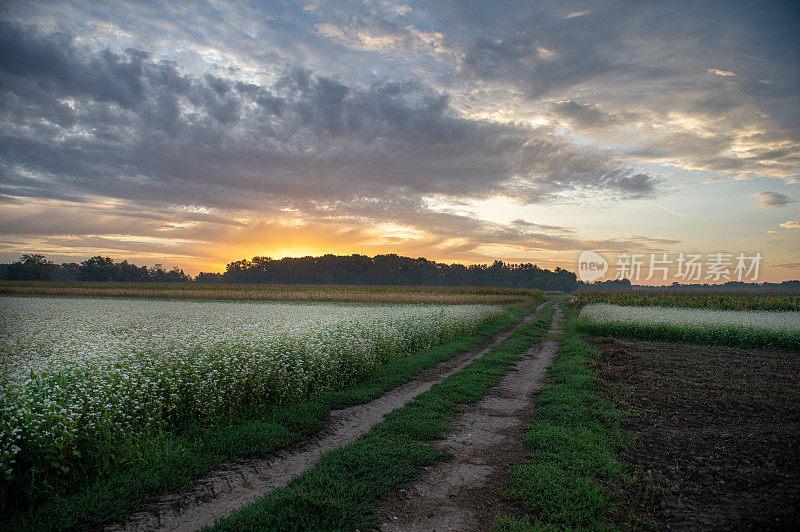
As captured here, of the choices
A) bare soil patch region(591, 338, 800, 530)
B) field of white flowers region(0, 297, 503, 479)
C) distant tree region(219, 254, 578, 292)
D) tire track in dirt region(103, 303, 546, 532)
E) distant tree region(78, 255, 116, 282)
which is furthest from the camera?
distant tree region(219, 254, 578, 292)

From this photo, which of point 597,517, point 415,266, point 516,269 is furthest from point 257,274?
point 597,517

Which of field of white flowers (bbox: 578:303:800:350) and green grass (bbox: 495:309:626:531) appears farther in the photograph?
field of white flowers (bbox: 578:303:800:350)

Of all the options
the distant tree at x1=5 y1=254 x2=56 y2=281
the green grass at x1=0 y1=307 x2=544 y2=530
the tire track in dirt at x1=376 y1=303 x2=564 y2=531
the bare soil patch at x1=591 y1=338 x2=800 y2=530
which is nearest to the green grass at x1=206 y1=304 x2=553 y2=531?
the tire track in dirt at x1=376 y1=303 x2=564 y2=531

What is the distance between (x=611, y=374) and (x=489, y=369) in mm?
3788

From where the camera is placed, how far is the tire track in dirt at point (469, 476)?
4.72m

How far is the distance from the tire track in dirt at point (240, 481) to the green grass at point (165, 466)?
18 centimetres

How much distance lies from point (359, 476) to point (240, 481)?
1736 millimetres

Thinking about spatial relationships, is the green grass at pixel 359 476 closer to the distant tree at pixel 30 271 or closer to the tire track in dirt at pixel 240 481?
the tire track in dirt at pixel 240 481

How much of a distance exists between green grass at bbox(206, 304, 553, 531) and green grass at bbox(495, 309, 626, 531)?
5.28 ft

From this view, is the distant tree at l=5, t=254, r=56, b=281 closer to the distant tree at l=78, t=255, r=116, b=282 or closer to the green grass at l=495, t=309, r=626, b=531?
the distant tree at l=78, t=255, r=116, b=282

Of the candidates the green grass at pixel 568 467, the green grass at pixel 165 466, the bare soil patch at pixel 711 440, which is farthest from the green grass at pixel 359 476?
the bare soil patch at pixel 711 440

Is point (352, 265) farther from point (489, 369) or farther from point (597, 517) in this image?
point (597, 517)

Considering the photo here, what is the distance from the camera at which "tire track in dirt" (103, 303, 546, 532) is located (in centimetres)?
460

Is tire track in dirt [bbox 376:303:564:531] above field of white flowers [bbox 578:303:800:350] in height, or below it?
below
